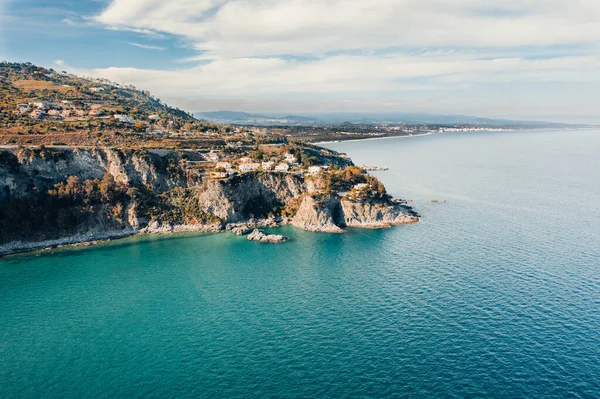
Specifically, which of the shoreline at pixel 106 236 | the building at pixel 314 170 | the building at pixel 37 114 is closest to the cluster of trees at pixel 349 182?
the building at pixel 314 170

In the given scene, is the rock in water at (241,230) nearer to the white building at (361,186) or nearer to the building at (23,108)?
the white building at (361,186)

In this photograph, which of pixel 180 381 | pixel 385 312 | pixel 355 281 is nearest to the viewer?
pixel 180 381

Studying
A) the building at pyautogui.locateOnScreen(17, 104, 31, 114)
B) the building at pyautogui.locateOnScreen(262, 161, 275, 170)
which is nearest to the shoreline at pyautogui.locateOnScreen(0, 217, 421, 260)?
the building at pyautogui.locateOnScreen(262, 161, 275, 170)

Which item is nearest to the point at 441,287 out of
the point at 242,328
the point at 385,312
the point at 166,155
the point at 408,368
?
the point at 385,312

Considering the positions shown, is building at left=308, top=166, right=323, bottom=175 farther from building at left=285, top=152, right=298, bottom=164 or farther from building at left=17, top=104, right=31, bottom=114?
building at left=17, top=104, right=31, bottom=114

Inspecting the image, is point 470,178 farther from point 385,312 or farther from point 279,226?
point 385,312

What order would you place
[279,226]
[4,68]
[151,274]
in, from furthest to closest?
[4,68] < [279,226] < [151,274]
